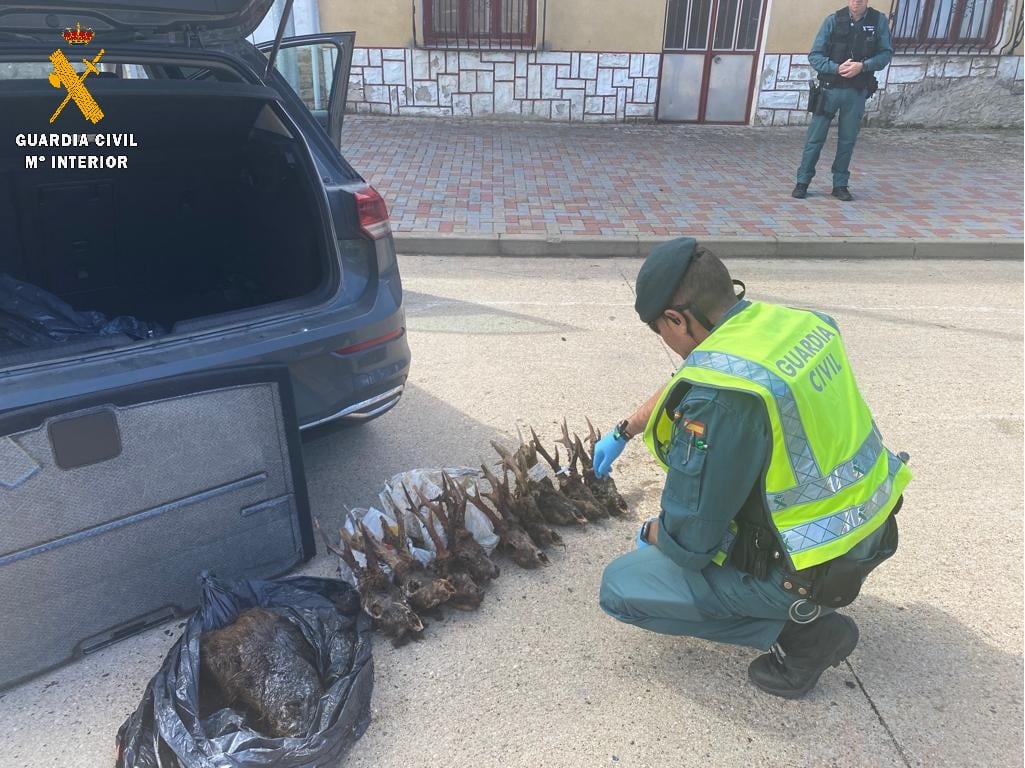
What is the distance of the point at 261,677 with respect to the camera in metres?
2.01

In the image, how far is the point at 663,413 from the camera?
211 cm

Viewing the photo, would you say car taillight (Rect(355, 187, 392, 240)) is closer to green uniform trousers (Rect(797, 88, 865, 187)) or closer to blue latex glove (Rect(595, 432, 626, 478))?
blue latex glove (Rect(595, 432, 626, 478))

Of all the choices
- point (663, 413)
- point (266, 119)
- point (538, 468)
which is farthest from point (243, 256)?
point (663, 413)

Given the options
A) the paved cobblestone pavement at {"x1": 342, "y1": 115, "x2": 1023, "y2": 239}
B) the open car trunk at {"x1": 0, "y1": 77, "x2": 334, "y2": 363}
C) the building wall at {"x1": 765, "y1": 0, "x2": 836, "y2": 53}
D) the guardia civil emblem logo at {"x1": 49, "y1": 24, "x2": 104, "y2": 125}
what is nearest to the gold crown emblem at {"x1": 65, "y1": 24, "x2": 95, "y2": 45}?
the guardia civil emblem logo at {"x1": 49, "y1": 24, "x2": 104, "y2": 125}

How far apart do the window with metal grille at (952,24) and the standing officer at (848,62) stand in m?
4.60

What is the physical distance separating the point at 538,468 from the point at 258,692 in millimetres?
1389

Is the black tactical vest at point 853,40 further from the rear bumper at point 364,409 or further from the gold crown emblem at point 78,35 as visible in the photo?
the gold crown emblem at point 78,35

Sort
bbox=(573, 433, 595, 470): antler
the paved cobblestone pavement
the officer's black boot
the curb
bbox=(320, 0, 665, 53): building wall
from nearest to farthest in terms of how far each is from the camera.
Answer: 1. the officer's black boot
2. bbox=(573, 433, 595, 470): antler
3. the curb
4. the paved cobblestone pavement
5. bbox=(320, 0, 665, 53): building wall

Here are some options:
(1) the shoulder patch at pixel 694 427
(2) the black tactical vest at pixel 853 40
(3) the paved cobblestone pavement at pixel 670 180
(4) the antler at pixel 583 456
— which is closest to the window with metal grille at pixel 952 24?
(3) the paved cobblestone pavement at pixel 670 180

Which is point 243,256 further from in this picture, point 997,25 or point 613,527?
point 997,25

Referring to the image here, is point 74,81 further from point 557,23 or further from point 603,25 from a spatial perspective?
point 603,25

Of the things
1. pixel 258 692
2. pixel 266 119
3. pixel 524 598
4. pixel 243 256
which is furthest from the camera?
pixel 243 256

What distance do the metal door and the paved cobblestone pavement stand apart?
0.38 metres

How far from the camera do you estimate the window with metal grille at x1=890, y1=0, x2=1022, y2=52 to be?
36.0ft
